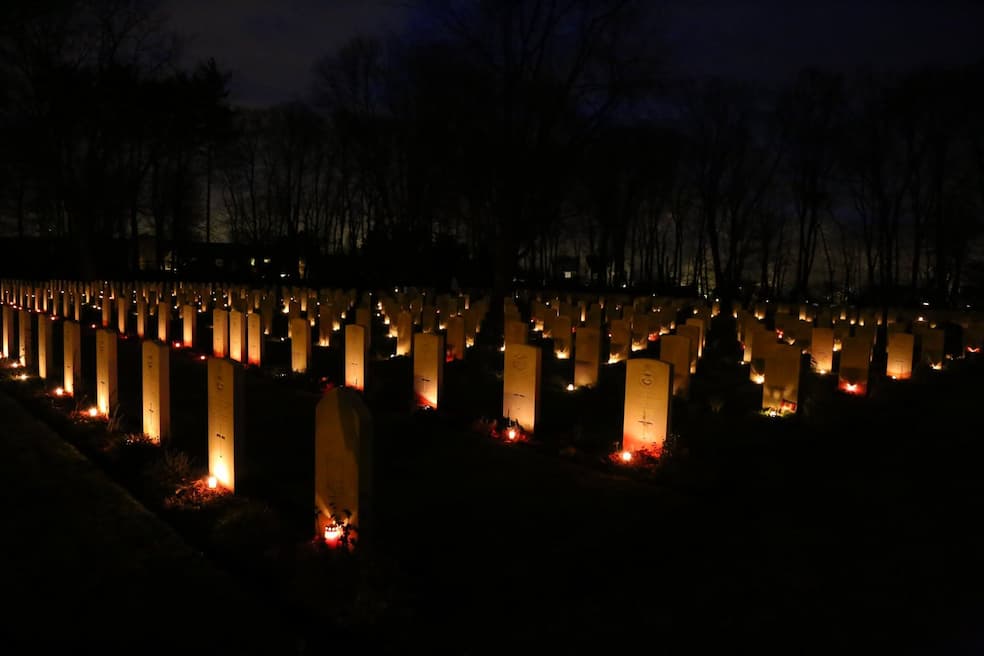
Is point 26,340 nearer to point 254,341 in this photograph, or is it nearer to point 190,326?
point 254,341

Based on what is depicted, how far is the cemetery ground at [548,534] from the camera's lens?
3.53 m

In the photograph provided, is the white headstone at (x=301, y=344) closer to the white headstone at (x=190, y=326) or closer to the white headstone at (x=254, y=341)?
the white headstone at (x=254, y=341)

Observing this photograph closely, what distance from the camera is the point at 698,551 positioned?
453 cm

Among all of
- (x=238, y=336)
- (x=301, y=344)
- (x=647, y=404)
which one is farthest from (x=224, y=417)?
(x=238, y=336)

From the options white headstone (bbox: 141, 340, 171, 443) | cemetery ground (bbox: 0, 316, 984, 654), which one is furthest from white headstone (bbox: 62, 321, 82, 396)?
white headstone (bbox: 141, 340, 171, 443)

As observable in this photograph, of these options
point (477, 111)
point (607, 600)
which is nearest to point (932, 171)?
point (477, 111)

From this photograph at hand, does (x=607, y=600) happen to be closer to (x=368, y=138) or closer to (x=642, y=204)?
(x=368, y=138)

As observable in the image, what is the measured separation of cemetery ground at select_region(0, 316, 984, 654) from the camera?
353cm

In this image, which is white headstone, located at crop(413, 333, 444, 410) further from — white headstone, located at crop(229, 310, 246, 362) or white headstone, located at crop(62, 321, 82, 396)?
white headstone, located at crop(229, 310, 246, 362)

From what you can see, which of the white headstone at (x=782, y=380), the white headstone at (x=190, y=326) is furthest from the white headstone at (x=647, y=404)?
the white headstone at (x=190, y=326)

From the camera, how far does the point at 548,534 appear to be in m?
4.69

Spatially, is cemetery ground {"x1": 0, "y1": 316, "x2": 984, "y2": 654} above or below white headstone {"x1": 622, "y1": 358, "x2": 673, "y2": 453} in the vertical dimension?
below

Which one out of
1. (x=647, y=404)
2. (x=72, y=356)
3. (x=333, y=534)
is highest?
(x=72, y=356)

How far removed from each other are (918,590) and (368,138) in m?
26.7
